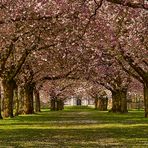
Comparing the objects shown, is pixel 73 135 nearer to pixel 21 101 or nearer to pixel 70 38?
pixel 70 38

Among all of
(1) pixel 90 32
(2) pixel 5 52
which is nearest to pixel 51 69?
(2) pixel 5 52

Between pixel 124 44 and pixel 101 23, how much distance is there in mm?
6933

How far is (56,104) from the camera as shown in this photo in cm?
12506

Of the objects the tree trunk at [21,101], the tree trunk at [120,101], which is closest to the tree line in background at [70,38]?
the tree trunk at [21,101]

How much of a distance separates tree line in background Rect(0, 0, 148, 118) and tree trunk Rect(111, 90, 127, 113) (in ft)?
30.0

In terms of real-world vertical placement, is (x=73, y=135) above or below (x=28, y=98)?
below

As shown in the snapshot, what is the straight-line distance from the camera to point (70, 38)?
35.0 meters

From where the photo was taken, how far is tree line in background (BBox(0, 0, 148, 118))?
89.6 ft

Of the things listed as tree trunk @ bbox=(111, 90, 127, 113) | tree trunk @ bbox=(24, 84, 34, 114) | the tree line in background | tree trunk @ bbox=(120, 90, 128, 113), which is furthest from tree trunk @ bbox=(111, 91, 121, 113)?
tree trunk @ bbox=(24, 84, 34, 114)

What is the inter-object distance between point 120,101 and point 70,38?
41.0 m

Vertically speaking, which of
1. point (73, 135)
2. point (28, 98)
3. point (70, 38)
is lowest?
point (73, 135)

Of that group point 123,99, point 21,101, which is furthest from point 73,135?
point 123,99

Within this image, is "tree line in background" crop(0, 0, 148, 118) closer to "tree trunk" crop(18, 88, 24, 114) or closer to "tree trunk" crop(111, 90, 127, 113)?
"tree trunk" crop(18, 88, 24, 114)

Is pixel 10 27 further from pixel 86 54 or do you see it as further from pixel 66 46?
pixel 86 54
